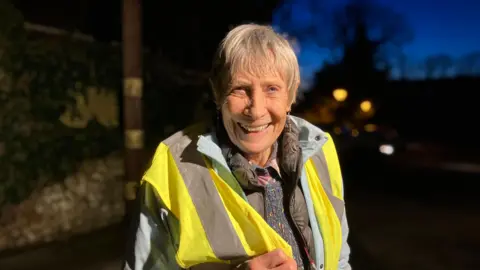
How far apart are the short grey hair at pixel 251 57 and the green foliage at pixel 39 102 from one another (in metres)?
5.15

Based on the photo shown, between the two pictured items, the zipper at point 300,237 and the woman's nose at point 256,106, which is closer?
the woman's nose at point 256,106

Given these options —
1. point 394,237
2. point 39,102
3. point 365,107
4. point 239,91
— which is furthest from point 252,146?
point 365,107

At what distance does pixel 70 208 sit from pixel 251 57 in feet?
19.5

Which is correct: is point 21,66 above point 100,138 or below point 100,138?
above

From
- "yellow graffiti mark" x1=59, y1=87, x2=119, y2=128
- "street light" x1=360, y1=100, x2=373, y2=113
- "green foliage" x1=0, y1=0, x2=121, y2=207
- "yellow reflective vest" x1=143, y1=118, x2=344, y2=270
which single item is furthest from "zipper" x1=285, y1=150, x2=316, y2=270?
"street light" x1=360, y1=100, x2=373, y2=113

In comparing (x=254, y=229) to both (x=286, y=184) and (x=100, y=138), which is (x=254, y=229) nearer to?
(x=286, y=184)

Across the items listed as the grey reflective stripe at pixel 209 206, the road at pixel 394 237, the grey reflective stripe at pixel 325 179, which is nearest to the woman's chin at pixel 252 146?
the grey reflective stripe at pixel 209 206

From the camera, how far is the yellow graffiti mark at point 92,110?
6829 mm

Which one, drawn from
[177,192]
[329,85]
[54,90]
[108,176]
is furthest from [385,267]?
[329,85]

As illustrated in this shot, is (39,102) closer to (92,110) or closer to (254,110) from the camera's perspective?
(92,110)

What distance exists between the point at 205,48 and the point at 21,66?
5.05 metres

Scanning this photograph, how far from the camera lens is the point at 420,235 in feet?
25.1

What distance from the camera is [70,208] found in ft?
22.4

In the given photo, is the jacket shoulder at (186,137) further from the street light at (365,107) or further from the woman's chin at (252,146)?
the street light at (365,107)
